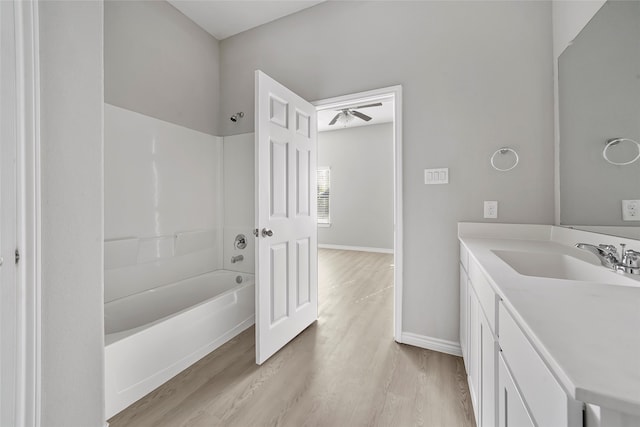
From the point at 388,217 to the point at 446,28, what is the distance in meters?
4.11

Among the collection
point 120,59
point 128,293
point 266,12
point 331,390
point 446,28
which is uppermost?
point 266,12

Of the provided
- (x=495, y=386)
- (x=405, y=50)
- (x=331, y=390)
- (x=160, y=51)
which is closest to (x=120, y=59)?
(x=160, y=51)

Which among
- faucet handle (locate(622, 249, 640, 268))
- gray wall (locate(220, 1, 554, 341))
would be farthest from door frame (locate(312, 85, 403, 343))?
faucet handle (locate(622, 249, 640, 268))

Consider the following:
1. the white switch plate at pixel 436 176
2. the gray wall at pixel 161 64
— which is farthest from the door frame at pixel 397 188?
the gray wall at pixel 161 64

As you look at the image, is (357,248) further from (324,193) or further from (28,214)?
(28,214)

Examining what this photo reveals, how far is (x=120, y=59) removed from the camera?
6.66 ft

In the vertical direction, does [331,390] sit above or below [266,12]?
below

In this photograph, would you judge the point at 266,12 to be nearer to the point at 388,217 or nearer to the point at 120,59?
the point at 120,59

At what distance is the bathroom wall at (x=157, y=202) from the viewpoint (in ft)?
6.40

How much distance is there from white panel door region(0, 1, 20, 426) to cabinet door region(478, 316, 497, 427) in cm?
160

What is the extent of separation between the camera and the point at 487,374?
1.00 meters

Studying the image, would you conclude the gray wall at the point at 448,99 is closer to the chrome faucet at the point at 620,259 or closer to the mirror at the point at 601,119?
the mirror at the point at 601,119

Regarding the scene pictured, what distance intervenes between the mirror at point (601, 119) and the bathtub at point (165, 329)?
2.38 meters

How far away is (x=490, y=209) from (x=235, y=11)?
2.87 metres
